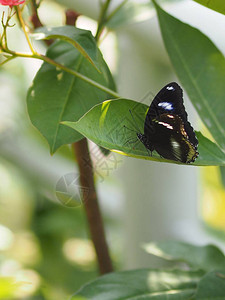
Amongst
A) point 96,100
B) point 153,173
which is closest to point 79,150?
point 96,100

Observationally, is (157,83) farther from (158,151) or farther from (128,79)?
(158,151)

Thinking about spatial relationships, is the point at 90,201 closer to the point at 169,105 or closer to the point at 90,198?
the point at 90,198

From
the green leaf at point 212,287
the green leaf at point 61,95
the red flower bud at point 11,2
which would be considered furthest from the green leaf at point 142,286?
the red flower bud at point 11,2

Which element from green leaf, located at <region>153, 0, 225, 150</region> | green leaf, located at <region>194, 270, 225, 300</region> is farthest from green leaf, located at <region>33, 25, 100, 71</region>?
green leaf, located at <region>194, 270, 225, 300</region>

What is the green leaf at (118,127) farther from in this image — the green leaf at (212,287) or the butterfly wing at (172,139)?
the green leaf at (212,287)

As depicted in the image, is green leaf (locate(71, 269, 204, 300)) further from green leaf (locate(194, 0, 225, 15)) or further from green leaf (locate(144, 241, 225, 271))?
green leaf (locate(194, 0, 225, 15))
